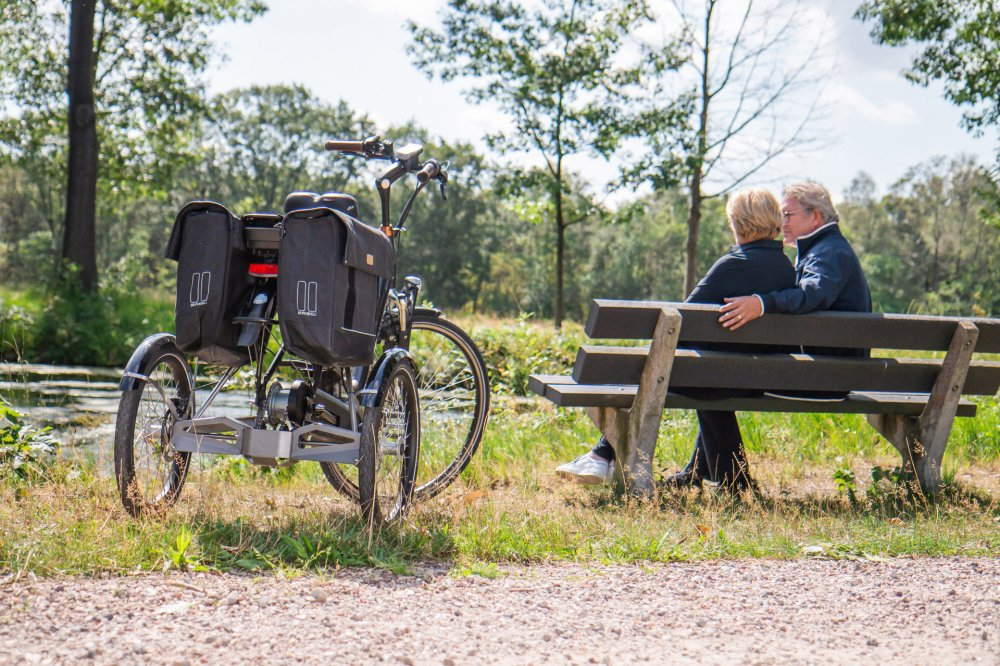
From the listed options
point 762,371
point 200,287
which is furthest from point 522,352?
point 200,287

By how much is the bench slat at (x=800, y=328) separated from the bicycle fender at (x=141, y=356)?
186cm

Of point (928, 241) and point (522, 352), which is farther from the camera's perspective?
point (928, 241)

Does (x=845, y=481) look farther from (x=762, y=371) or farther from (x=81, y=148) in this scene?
(x=81, y=148)

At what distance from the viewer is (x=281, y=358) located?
12.9 ft

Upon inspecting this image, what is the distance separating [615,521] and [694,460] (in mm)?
1277

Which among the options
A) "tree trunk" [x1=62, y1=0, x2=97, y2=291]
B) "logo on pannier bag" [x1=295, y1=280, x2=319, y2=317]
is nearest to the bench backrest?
"logo on pannier bag" [x1=295, y1=280, x2=319, y2=317]

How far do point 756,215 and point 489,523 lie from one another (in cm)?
219

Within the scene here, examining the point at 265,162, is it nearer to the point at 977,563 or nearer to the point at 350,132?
the point at 350,132

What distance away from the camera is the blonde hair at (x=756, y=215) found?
4.81 meters

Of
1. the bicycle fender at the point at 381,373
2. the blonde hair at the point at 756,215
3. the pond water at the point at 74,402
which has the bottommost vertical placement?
the pond water at the point at 74,402

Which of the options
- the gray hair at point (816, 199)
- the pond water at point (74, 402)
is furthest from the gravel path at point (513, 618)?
the gray hair at point (816, 199)

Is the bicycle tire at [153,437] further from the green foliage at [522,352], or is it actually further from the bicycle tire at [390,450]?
the green foliage at [522,352]

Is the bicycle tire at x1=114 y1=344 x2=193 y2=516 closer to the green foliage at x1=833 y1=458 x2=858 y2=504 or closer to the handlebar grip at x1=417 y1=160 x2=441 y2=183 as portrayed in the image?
the handlebar grip at x1=417 y1=160 x2=441 y2=183

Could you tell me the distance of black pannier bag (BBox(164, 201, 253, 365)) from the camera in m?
3.63
